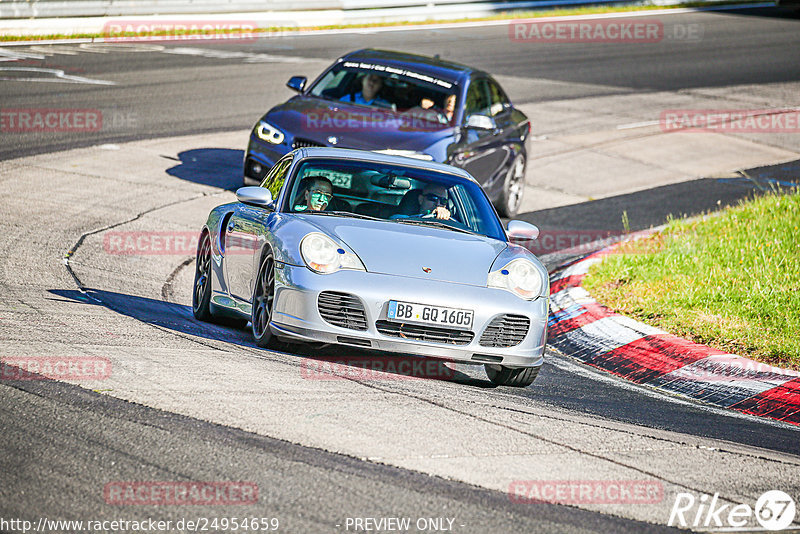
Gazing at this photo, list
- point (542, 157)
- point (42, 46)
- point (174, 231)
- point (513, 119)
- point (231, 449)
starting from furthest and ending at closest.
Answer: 1. point (42, 46)
2. point (542, 157)
3. point (513, 119)
4. point (174, 231)
5. point (231, 449)

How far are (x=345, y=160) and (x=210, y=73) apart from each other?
1364cm

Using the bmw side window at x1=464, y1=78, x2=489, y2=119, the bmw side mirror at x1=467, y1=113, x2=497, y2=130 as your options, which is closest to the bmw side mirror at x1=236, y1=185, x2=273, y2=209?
the bmw side mirror at x1=467, y1=113, x2=497, y2=130

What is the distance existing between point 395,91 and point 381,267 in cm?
674

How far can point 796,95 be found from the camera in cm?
2328

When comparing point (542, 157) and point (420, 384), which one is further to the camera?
point (542, 157)

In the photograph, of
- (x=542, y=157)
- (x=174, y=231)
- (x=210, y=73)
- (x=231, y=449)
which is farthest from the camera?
(x=210, y=73)

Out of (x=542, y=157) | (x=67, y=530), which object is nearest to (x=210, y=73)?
(x=542, y=157)

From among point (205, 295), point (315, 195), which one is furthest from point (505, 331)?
point (205, 295)

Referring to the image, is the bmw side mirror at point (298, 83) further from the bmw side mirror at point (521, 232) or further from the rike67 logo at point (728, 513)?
the rike67 logo at point (728, 513)

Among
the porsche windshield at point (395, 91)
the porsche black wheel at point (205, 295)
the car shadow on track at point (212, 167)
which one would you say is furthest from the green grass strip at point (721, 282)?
the car shadow on track at point (212, 167)

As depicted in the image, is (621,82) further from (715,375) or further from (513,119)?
(715,375)

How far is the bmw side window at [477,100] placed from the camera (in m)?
13.3

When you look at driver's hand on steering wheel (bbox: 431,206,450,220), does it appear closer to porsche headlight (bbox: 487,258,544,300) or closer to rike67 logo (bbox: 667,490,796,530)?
porsche headlight (bbox: 487,258,544,300)

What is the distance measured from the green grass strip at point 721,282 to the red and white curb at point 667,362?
21 centimetres
